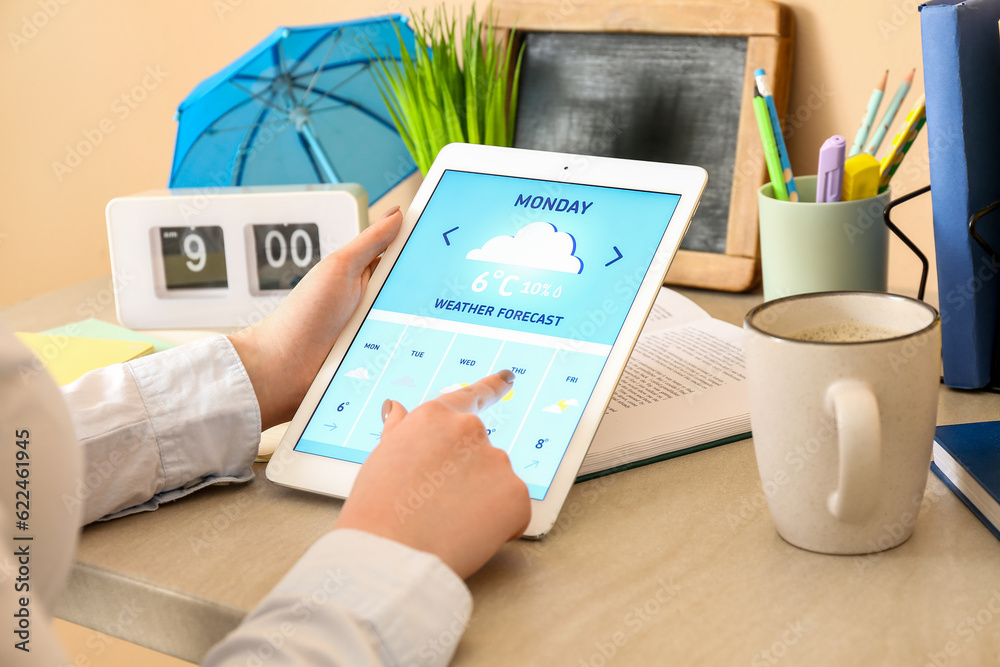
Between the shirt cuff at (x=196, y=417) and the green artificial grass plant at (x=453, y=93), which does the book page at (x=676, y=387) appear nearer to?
the shirt cuff at (x=196, y=417)

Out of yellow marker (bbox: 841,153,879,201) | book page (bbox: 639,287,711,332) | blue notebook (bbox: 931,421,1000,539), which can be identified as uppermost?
yellow marker (bbox: 841,153,879,201)

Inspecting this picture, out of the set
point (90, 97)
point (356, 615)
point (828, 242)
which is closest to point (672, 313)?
point (828, 242)

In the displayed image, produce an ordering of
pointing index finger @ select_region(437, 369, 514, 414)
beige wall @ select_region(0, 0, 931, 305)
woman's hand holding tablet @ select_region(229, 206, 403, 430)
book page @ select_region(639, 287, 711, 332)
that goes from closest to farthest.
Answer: pointing index finger @ select_region(437, 369, 514, 414), woman's hand holding tablet @ select_region(229, 206, 403, 430), book page @ select_region(639, 287, 711, 332), beige wall @ select_region(0, 0, 931, 305)

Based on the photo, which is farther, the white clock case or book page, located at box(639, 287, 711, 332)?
the white clock case

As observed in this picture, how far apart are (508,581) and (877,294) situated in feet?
0.82

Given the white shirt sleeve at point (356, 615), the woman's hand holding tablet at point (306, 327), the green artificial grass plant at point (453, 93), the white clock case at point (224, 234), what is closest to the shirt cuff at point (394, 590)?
the white shirt sleeve at point (356, 615)

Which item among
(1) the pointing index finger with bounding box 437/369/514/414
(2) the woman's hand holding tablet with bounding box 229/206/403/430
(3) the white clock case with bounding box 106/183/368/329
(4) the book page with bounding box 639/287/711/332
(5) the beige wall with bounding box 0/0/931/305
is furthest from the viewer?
(5) the beige wall with bounding box 0/0/931/305

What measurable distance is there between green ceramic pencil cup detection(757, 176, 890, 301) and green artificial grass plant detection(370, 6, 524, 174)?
0.37 metres

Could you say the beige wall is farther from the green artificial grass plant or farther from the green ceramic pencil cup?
the green ceramic pencil cup

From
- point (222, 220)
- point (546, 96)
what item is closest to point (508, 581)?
point (222, 220)

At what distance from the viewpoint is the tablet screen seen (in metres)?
0.54

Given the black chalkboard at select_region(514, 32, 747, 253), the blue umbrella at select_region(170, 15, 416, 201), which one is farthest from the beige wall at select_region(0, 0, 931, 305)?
the black chalkboard at select_region(514, 32, 747, 253)

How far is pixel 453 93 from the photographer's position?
968mm

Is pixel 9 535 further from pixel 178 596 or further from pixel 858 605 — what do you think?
pixel 858 605
